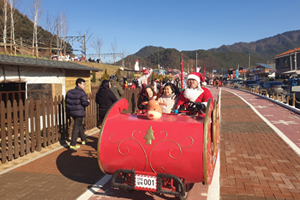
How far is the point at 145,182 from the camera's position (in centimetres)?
312

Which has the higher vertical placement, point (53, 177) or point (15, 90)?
point (15, 90)

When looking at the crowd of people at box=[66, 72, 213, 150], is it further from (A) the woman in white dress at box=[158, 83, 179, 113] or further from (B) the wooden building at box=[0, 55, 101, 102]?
(B) the wooden building at box=[0, 55, 101, 102]

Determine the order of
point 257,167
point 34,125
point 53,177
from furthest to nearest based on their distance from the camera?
1. point 34,125
2. point 257,167
3. point 53,177

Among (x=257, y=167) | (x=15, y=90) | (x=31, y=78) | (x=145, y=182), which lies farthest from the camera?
(x=15, y=90)

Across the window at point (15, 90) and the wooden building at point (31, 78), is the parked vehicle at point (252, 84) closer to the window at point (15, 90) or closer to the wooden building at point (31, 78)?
the wooden building at point (31, 78)

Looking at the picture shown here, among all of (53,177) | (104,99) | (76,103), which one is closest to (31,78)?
(76,103)

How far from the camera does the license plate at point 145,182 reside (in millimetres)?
3088

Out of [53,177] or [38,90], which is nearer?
[53,177]

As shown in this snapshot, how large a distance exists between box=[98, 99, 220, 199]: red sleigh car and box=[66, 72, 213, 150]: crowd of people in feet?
2.17

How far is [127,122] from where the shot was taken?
3424 millimetres

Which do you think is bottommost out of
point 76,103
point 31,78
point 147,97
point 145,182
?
point 145,182

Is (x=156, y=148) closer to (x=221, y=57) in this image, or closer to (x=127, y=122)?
(x=127, y=122)

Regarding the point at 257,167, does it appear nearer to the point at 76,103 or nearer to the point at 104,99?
the point at 104,99

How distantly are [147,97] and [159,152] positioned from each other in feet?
12.8
